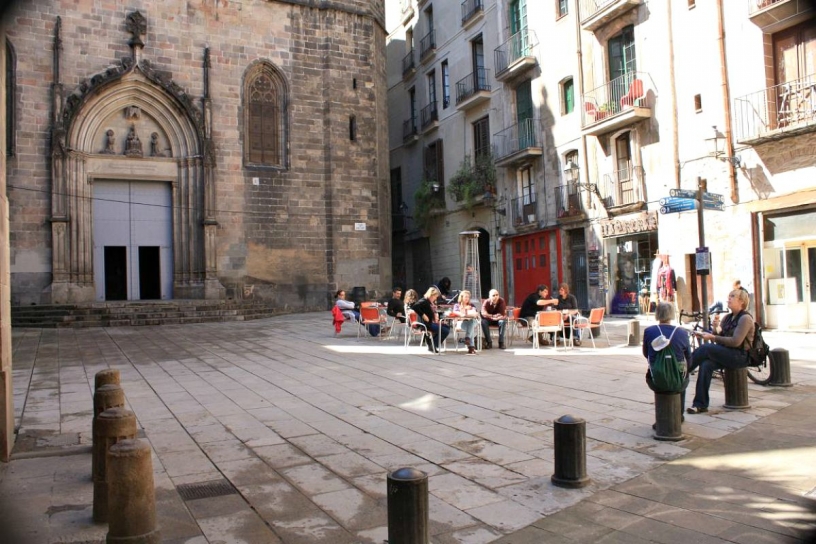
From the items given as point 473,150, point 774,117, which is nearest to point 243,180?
point 473,150

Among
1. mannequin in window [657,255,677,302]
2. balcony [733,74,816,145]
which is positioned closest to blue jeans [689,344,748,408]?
balcony [733,74,816,145]

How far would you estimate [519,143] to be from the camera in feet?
80.6

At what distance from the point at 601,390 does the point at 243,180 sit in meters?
19.0

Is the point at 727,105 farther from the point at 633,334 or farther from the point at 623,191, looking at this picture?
the point at 633,334

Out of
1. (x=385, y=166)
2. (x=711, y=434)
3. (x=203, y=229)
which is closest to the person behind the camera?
(x=711, y=434)

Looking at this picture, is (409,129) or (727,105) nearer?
(727,105)

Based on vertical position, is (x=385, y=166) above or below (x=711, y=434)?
above

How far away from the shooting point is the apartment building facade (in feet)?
49.9

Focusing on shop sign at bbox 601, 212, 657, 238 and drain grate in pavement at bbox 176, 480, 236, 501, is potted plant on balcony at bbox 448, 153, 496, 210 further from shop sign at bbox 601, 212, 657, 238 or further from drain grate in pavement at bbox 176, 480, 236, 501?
drain grate in pavement at bbox 176, 480, 236, 501

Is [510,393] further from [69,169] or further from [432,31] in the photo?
[432,31]

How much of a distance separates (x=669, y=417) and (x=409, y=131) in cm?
2880

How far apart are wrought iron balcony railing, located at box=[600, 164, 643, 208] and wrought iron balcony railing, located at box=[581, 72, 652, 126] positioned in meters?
1.78

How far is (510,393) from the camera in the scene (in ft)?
25.6

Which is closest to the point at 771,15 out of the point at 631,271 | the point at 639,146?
the point at 639,146
